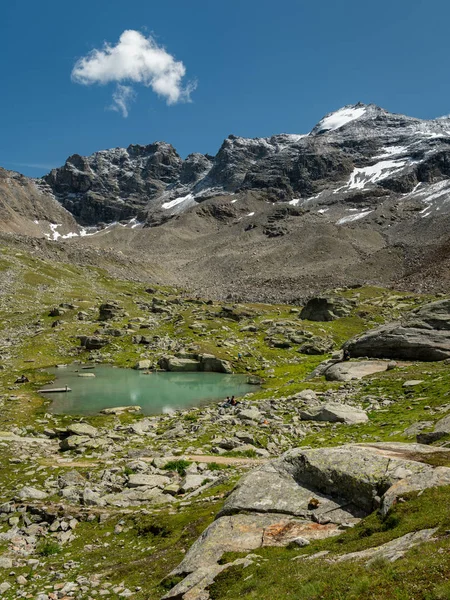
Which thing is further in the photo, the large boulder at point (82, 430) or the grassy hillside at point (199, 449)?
the large boulder at point (82, 430)

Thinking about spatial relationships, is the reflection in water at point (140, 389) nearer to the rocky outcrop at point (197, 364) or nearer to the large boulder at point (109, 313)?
the rocky outcrop at point (197, 364)

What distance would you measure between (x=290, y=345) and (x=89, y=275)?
103422 mm

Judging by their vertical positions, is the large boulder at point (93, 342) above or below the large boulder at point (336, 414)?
above

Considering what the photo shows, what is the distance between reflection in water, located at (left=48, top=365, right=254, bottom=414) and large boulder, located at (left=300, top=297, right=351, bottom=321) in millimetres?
41597

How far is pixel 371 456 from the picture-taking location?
1293 centimetres

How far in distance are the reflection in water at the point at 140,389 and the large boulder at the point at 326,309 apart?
41597 millimetres

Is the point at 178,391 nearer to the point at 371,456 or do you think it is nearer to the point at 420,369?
the point at 420,369

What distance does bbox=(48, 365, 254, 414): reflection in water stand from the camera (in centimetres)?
4397

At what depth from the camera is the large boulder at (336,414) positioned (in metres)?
29.6

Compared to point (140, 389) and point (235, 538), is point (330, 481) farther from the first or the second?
point (140, 389)

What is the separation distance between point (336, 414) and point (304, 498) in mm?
18720

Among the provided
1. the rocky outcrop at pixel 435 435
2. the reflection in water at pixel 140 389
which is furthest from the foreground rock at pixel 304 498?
the reflection in water at pixel 140 389

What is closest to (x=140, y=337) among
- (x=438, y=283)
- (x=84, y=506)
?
(x=84, y=506)

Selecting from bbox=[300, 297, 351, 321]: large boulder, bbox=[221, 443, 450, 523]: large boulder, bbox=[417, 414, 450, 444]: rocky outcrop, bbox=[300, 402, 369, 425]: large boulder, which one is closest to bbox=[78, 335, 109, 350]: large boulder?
bbox=[300, 402, 369, 425]: large boulder
